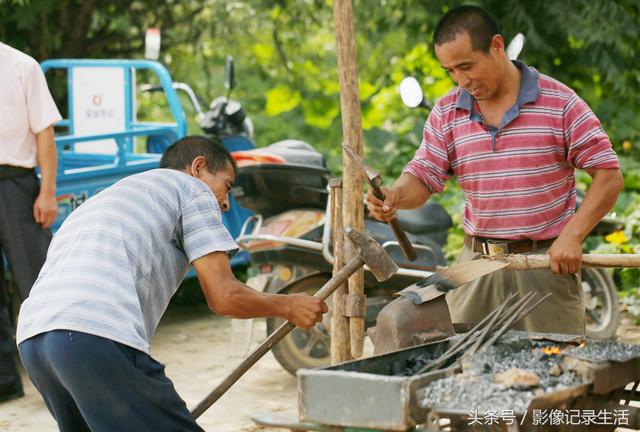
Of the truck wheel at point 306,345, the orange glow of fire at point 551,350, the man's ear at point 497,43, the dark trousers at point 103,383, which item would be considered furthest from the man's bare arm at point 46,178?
the orange glow of fire at point 551,350

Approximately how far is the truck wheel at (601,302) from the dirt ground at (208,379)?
0.81 feet

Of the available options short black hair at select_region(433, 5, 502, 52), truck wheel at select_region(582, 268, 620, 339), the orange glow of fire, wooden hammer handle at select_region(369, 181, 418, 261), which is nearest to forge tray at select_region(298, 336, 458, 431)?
the orange glow of fire

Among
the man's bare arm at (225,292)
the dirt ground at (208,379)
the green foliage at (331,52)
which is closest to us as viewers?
the man's bare arm at (225,292)

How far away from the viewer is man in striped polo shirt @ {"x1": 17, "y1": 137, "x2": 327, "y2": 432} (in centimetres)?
322

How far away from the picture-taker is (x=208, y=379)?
20.9 feet

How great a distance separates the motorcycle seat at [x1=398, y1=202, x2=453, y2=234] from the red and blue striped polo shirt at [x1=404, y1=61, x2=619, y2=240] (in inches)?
77.3

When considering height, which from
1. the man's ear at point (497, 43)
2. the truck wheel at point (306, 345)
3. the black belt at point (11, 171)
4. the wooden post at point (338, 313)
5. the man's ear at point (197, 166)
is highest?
the man's ear at point (497, 43)

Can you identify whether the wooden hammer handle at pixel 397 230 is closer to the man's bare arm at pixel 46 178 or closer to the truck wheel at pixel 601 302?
the man's bare arm at pixel 46 178

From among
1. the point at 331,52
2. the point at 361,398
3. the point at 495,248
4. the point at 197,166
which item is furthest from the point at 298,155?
the point at 331,52

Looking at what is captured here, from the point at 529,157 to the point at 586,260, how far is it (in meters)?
0.51

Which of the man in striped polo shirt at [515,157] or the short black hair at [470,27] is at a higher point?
the short black hair at [470,27]

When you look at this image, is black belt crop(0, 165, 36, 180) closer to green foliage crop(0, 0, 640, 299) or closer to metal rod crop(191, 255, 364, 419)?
metal rod crop(191, 255, 364, 419)

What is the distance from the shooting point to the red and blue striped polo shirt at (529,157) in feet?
13.0

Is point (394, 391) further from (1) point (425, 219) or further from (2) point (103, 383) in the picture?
(1) point (425, 219)
